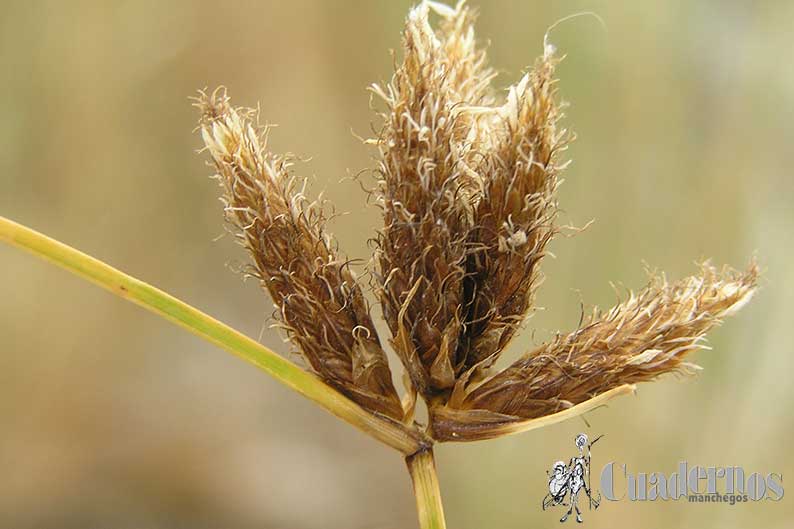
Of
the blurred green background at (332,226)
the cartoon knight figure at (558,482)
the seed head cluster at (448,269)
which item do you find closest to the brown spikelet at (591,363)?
the seed head cluster at (448,269)

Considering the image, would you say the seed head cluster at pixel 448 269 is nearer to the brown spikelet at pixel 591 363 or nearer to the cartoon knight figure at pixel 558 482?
the brown spikelet at pixel 591 363

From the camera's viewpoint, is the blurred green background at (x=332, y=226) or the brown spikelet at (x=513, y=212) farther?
the blurred green background at (x=332, y=226)

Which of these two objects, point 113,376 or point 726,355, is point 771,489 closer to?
point 726,355

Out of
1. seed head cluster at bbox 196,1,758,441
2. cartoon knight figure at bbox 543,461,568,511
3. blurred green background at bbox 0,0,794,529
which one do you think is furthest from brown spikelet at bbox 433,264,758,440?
blurred green background at bbox 0,0,794,529

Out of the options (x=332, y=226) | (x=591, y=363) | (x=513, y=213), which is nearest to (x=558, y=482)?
(x=591, y=363)

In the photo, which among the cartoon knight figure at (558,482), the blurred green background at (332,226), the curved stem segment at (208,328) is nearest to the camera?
the curved stem segment at (208,328)

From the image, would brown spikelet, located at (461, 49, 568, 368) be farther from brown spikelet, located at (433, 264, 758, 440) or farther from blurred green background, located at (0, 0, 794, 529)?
blurred green background, located at (0, 0, 794, 529)

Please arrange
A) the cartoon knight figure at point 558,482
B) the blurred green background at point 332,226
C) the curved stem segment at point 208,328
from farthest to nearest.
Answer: the blurred green background at point 332,226 < the cartoon knight figure at point 558,482 < the curved stem segment at point 208,328
